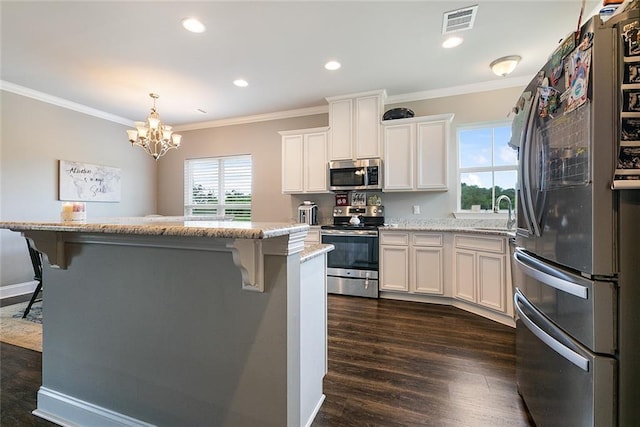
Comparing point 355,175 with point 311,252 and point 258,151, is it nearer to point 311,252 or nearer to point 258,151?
point 258,151

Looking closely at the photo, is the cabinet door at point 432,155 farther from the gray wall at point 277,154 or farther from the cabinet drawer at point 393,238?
the cabinet drawer at point 393,238

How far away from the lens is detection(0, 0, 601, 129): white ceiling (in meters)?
2.31

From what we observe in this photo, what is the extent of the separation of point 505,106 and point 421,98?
108cm

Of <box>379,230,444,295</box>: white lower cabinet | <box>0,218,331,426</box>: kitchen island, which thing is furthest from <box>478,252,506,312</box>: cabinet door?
<box>0,218,331,426</box>: kitchen island

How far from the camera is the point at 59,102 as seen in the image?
13.6ft

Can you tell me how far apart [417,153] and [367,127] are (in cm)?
80

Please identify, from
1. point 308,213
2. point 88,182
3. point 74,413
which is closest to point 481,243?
point 308,213

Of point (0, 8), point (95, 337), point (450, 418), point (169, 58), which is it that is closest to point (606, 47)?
point (450, 418)

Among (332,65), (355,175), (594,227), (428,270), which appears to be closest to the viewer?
(594,227)

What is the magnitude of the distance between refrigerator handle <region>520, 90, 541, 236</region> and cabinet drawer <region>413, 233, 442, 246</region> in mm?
2035

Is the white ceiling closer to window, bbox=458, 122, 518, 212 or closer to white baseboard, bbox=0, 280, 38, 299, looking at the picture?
window, bbox=458, 122, 518, 212

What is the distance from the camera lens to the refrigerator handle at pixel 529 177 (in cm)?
136

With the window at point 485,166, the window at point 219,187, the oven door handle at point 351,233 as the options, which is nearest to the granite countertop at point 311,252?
the oven door handle at point 351,233

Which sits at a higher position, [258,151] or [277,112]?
[277,112]
